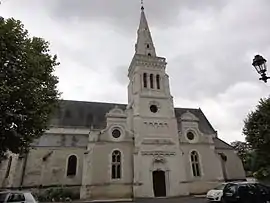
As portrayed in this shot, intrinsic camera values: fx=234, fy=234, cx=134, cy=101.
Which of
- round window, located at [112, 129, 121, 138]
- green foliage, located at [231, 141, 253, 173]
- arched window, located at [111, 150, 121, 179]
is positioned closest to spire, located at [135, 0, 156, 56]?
round window, located at [112, 129, 121, 138]

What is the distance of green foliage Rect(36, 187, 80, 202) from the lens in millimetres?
22203

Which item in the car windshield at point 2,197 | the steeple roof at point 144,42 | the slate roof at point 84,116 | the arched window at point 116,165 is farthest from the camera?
the slate roof at point 84,116

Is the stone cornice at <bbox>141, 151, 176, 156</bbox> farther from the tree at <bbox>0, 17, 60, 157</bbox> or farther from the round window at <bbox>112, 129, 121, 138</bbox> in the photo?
the tree at <bbox>0, 17, 60, 157</bbox>

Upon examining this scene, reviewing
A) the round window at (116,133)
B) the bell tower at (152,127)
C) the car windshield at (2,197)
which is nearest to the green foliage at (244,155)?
the bell tower at (152,127)

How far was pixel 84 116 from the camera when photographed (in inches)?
1267

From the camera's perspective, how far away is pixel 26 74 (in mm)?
10750

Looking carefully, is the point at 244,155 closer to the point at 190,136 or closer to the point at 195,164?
the point at 190,136

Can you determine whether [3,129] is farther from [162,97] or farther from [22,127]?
[162,97]

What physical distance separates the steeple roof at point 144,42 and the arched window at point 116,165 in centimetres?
1330

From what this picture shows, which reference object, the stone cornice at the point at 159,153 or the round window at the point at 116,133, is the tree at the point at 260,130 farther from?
the round window at the point at 116,133

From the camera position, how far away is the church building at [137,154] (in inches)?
912

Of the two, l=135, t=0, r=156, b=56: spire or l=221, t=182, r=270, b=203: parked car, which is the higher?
l=135, t=0, r=156, b=56: spire

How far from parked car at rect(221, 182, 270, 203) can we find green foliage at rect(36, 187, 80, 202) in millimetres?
14806

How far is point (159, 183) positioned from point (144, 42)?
58.0 ft
